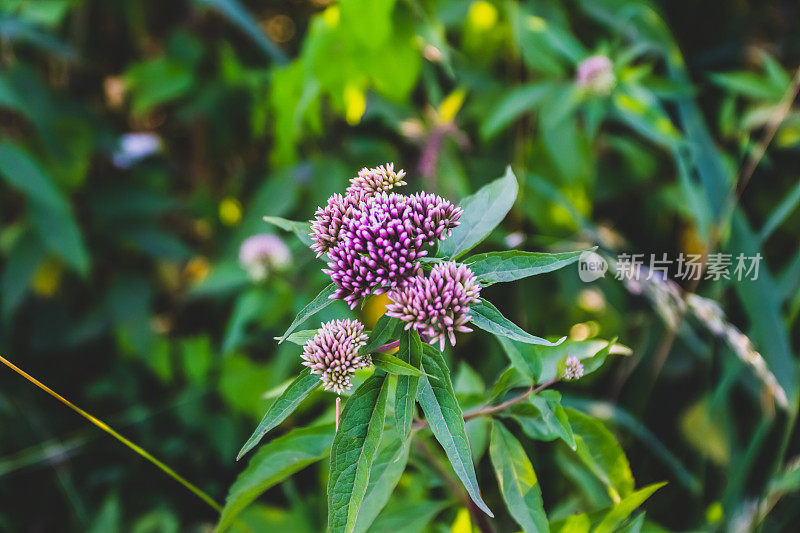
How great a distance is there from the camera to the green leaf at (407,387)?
46 centimetres

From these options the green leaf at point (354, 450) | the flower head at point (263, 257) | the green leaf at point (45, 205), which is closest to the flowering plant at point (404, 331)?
the green leaf at point (354, 450)

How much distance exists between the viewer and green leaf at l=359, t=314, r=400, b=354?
0.49m

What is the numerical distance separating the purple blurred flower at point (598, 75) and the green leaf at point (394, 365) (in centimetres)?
90

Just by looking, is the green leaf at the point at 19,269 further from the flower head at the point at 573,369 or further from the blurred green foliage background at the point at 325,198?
the flower head at the point at 573,369

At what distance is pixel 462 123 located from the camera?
4.80 ft

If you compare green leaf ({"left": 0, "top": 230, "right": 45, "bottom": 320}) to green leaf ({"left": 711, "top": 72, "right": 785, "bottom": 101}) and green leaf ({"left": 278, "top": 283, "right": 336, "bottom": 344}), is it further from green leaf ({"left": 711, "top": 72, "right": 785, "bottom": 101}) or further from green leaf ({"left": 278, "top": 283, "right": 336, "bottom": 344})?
green leaf ({"left": 711, "top": 72, "right": 785, "bottom": 101})

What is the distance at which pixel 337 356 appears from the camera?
48 centimetres

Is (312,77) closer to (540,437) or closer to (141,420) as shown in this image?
(540,437)

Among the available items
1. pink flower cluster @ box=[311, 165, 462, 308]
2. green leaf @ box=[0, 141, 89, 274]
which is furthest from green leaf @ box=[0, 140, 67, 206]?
pink flower cluster @ box=[311, 165, 462, 308]

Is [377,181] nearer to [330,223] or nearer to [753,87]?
[330,223]

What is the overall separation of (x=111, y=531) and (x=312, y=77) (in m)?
0.98

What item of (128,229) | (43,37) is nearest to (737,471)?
(128,229)

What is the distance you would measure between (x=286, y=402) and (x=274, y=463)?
155 mm

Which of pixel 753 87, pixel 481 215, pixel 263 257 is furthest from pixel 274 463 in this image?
pixel 753 87
